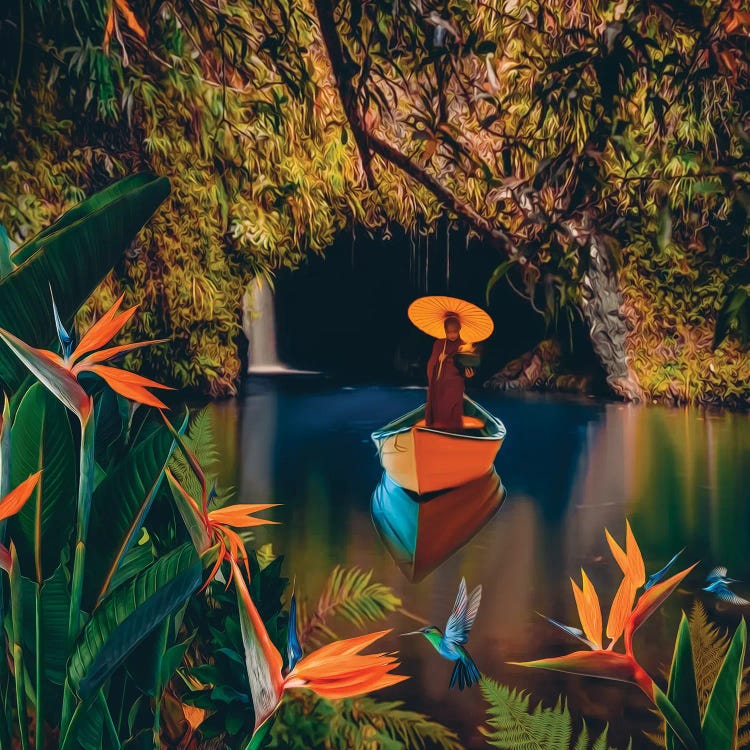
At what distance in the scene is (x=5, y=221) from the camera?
47.3 inches

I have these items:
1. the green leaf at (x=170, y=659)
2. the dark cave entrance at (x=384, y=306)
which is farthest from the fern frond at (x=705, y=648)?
the green leaf at (x=170, y=659)

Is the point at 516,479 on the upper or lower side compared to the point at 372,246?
lower

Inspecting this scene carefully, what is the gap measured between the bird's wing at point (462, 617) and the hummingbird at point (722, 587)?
0.40m

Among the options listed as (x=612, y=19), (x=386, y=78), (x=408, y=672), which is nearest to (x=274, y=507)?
(x=408, y=672)

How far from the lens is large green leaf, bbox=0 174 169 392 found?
0.85 meters

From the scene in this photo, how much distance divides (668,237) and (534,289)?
287 millimetres

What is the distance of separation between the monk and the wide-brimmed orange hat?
0.01 meters

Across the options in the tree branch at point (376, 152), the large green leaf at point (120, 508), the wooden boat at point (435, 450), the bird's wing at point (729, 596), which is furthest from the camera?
the tree branch at point (376, 152)

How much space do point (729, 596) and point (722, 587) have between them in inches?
0.7

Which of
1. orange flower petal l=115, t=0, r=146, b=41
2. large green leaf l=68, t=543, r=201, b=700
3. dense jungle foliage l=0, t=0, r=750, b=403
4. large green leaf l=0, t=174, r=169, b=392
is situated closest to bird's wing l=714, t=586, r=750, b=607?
dense jungle foliage l=0, t=0, r=750, b=403

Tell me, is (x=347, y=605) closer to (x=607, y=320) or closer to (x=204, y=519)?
(x=204, y=519)

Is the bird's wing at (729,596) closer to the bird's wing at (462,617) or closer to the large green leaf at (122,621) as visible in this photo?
the bird's wing at (462,617)

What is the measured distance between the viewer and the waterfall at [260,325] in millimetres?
1271

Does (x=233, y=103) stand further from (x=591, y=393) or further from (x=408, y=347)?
(x=591, y=393)
